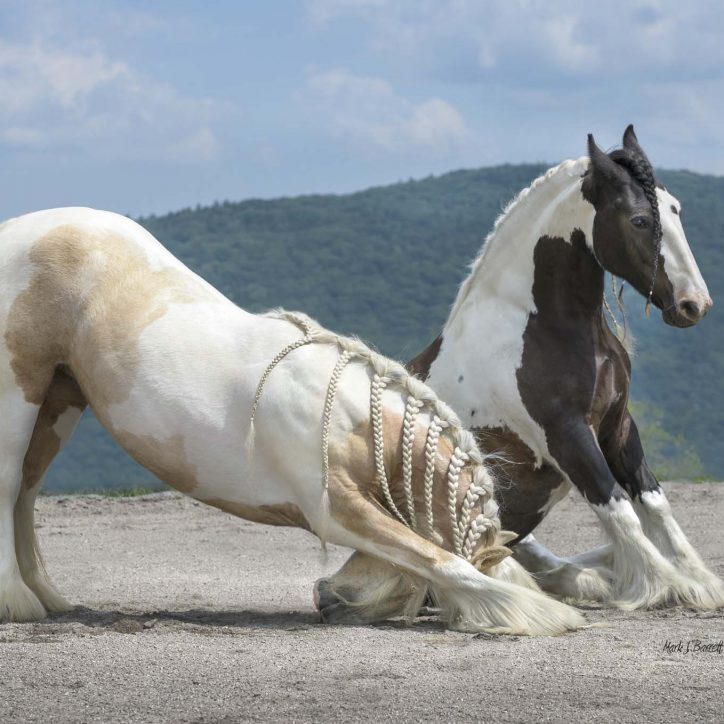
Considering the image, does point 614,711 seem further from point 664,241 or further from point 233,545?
point 233,545

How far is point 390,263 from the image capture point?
4306 centimetres

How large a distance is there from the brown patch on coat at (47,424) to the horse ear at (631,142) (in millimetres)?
2609

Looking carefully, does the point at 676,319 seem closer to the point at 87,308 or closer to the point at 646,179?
the point at 646,179

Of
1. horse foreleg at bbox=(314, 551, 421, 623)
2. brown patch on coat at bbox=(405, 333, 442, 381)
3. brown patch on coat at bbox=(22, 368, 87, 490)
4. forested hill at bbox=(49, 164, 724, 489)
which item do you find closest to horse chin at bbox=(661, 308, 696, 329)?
brown patch on coat at bbox=(405, 333, 442, 381)

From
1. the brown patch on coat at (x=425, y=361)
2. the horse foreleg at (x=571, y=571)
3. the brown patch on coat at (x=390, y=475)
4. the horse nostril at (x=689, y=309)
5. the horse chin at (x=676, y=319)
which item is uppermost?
the horse nostril at (x=689, y=309)

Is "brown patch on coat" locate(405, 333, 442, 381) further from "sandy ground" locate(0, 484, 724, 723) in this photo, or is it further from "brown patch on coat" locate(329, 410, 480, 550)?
"sandy ground" locate(0, 484, 724, 723)

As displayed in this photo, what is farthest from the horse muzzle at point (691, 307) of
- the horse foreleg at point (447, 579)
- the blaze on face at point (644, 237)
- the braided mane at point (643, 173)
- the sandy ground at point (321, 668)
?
the horse foreleg at point (447, 579)

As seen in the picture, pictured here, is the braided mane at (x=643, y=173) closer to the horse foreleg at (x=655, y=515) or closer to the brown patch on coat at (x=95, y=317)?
the horse foreleg at (x=655, y=515)

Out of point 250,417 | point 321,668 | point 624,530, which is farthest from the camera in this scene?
point 624,530

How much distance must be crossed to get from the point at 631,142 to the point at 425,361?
1.36m

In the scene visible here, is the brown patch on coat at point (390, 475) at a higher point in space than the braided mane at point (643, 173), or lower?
lower

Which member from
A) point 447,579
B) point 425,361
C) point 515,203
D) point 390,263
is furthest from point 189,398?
point 390,263

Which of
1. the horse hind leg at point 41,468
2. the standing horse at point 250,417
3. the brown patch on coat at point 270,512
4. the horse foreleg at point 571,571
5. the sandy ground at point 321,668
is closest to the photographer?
the sandy ground at point 321,668

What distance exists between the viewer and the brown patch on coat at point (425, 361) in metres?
5.87
